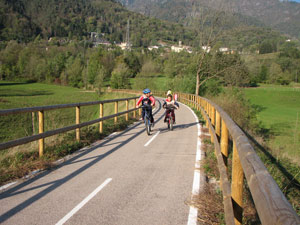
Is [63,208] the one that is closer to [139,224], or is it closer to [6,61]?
[139,224]

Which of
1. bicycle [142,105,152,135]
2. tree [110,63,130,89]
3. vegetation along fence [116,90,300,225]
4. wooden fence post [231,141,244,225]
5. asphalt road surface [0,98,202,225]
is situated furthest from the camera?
tree [110,63,130,89]

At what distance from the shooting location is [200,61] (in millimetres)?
37219

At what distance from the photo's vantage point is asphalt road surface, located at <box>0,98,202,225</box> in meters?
3.96

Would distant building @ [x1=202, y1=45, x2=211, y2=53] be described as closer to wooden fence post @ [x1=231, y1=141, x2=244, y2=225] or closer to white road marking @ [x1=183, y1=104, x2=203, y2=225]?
white road marking @ [x1=183, y1=104, x2=203, y2=225]

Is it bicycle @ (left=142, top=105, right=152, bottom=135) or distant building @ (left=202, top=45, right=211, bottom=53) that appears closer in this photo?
bicycle @ (left=142, top=105, right=152, bottom=135)

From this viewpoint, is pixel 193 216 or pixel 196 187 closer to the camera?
pixel 193 216

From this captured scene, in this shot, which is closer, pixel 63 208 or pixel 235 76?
pixel 63 208

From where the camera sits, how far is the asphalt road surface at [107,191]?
3.96 meters

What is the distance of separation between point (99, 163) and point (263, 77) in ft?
357

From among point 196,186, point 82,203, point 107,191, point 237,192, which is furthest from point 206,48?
point 237,192

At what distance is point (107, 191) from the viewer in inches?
195

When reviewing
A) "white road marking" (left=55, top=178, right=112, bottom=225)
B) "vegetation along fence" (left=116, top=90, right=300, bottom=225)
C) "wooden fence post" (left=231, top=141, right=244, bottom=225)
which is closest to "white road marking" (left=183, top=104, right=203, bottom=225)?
"vegetation along fence" (left=116, top=90, right=300, bottom=225)

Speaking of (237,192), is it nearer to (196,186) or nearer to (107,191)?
(196,186)

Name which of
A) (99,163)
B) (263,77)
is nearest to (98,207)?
(99,163)
